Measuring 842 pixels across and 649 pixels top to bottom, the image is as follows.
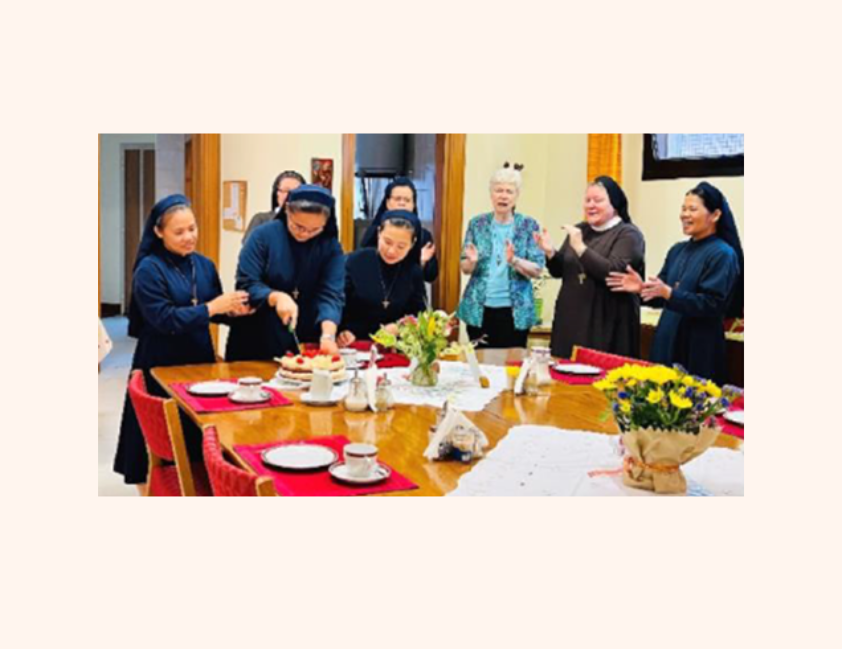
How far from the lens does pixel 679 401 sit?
1.69 meters

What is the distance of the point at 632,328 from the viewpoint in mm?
3867

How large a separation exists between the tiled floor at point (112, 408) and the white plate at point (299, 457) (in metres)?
1.43

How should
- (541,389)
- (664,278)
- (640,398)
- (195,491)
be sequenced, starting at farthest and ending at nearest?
(664,278)
(541,389)
(195,491)
(640,398)

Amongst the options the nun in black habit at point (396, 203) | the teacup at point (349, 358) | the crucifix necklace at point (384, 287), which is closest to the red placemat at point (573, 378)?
the teacup at point (349, 358)

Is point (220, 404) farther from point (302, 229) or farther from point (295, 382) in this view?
point (302, 229)

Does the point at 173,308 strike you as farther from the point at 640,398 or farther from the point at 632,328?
the point at 632,328

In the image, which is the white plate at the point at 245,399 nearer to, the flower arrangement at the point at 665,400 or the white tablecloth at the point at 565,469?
the white tablecloth at the point at 565,469

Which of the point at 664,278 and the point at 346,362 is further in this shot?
the point at 664,278

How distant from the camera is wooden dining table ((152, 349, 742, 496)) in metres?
1.94

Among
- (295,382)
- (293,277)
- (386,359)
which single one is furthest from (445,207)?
(295,382)
